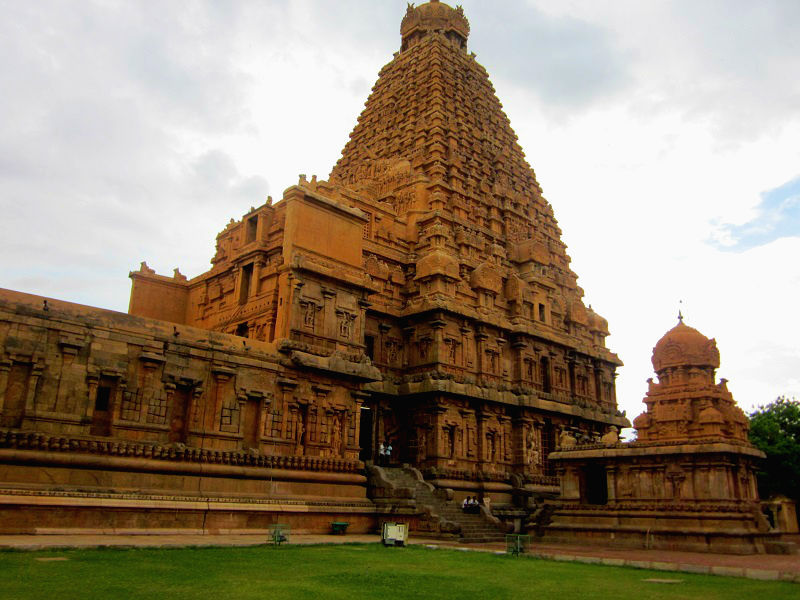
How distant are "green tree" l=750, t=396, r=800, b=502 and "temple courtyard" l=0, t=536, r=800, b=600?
26048mm

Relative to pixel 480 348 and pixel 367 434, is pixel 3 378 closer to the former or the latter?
pixel 367 434

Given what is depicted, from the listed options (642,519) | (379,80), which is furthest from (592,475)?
(379,80)

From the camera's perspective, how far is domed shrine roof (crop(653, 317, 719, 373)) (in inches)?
1062

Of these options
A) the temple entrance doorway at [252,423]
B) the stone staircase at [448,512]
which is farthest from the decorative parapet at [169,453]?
the stone staircase at [448,512]

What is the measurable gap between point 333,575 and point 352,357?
50.9 ft

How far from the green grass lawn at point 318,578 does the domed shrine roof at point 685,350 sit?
12581mm

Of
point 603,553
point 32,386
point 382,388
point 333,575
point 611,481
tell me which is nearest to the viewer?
point 333,575

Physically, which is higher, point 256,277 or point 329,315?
point 256,277

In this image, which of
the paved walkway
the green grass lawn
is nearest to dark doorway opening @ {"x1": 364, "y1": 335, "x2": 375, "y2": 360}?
the paved walkway

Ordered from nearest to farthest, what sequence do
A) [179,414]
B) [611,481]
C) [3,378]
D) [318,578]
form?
1. [318,578]
2. [3,378]
3. [179,414]
4. [611,481]

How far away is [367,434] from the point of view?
33625mm

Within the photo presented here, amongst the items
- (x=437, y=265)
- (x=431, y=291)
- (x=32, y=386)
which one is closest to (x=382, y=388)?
(x=431, y=291)

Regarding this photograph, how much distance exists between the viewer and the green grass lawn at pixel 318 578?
36.0 feet

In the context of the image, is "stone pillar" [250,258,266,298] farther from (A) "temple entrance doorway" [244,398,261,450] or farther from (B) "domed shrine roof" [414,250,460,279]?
(B) "domed shrine roof" [414,250,460,279]
